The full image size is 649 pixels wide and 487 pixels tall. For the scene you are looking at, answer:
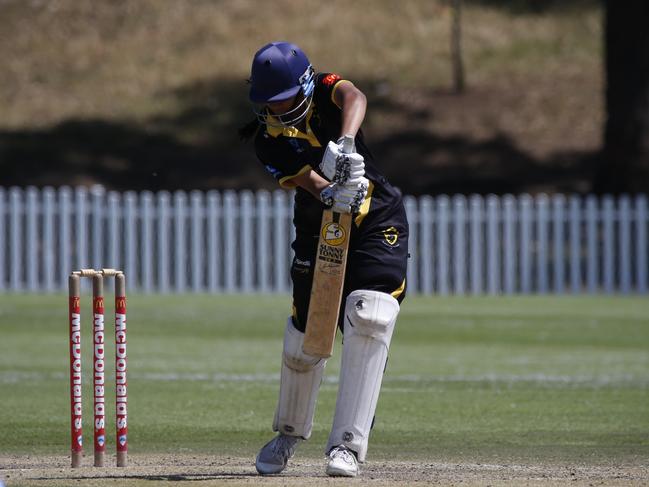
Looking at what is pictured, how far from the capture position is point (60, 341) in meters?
12.8

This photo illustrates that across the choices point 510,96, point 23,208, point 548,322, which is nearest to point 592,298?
point 548,322

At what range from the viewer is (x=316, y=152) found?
19.1 feet

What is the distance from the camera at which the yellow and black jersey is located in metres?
5.79

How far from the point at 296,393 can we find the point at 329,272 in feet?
2.24

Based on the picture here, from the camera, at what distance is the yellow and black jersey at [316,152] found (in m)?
5.79

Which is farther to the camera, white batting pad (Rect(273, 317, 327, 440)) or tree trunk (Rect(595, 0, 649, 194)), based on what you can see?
tree trunk (Rect(595, 0, 649, 194))

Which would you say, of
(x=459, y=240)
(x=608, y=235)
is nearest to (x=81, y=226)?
(x=459, y=240)

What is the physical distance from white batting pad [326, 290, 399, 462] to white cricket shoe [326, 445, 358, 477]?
0.02 meters

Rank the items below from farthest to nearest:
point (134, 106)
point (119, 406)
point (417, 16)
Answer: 1. point (417, 16)
2. point (134, 106)
3. point (119, 406)

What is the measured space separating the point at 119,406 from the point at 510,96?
23.0 m

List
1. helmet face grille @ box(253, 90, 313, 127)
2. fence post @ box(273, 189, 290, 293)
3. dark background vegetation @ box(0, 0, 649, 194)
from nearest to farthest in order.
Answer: helmet face grille @ box(253, 90, 313, 127)
fence post @ box(273, 189, 290, 293)
dark background vegetation @ box(0, 0, 649, 194)

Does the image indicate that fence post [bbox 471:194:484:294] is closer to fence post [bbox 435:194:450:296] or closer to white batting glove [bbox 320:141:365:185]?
fence post [bbox 435:194:450:296]

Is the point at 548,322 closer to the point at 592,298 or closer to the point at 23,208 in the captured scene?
the point at 592,298

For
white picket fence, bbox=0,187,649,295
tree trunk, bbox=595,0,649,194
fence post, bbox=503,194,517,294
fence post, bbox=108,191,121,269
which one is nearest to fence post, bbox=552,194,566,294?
white picket fence, bbox=0,187,649,295
